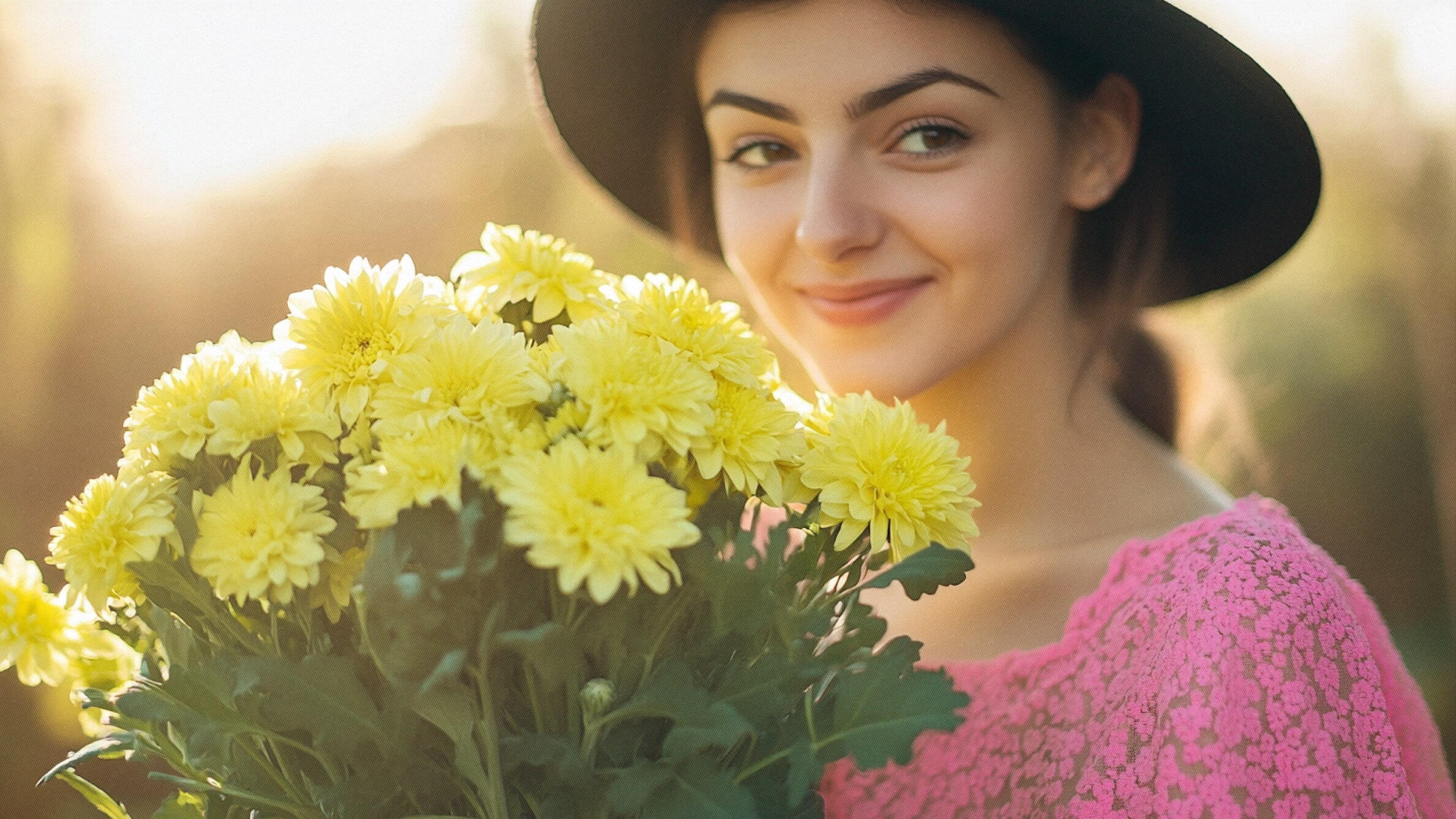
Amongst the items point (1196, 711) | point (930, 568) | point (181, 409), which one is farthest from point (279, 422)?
point (1196, 711)

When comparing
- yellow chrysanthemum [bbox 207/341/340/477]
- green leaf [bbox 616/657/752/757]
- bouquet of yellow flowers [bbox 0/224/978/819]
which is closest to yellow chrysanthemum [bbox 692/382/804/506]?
bouquet of yellow flowers [bbox 0/224/978/819]

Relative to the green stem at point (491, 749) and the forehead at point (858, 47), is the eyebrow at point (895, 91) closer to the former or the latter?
the forehead at point (858, 47)

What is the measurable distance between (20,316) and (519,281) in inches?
110

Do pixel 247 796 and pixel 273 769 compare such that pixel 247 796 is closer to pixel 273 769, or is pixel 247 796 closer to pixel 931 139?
pixel 273 769

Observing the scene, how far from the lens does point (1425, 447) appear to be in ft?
21.5

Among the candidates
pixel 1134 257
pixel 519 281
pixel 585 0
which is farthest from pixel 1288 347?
pixel 519 281

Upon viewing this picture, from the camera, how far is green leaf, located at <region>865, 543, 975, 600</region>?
0.66 m

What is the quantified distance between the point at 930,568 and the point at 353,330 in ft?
1.20

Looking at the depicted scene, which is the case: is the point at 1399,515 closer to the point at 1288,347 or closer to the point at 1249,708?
the point at 1288,347

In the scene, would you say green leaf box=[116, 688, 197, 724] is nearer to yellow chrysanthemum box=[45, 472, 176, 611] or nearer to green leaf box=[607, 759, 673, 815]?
yellow chrysanthemum box=[45, 472, 176, 611]

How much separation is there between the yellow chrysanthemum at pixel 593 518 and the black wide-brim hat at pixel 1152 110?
837mm

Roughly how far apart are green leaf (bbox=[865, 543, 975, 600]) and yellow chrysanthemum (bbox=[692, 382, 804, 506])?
8cm

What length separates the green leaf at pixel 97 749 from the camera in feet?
2.31

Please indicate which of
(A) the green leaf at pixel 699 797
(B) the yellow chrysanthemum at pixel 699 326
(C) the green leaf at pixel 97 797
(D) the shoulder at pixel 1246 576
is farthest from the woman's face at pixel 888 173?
(C) the green leaf at pixel 97 797
